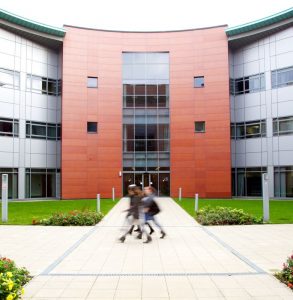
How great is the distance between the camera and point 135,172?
1526 inches

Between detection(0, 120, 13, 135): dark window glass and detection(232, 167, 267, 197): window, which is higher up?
detection(0, 120, 13, 135): dark window glass

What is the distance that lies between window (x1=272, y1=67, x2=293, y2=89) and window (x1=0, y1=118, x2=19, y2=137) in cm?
2228

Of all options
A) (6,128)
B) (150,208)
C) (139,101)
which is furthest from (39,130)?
(150,208)

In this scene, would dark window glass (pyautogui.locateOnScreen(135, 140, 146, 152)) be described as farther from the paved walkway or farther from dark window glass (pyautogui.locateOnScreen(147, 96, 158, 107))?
the paved walkway

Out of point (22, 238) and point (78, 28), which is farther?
point (78, 28)

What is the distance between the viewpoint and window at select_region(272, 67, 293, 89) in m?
34.3

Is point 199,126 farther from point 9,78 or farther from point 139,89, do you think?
point 9,78

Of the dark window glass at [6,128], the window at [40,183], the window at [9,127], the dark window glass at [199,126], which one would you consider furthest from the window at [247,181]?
the dark window glass at [6,128]

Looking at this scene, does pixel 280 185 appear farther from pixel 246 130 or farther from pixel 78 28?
pixel 78 28

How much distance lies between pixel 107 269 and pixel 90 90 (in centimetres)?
3020

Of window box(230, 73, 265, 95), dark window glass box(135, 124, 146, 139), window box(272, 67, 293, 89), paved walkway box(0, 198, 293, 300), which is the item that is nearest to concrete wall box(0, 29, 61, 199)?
dark window glass box(135, 124, 146, 139)

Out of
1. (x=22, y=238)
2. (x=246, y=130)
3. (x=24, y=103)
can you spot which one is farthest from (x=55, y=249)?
(x=246, y=130)

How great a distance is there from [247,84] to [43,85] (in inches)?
729

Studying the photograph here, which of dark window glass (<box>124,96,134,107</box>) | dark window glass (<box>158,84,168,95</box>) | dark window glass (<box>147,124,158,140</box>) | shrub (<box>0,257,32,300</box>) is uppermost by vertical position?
dark window glass (<box>158,84,168,95</box>)
